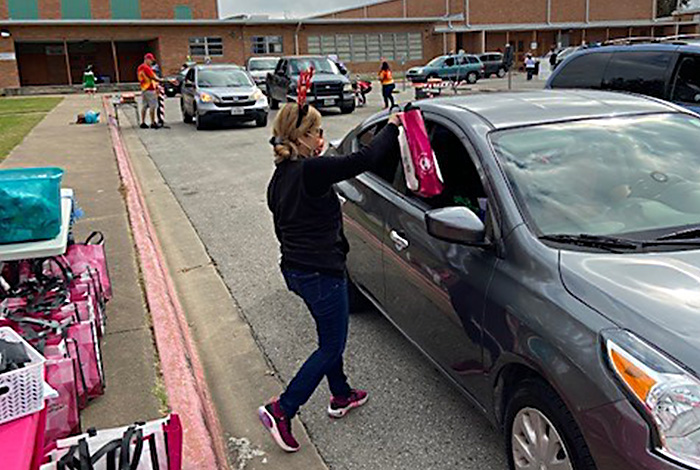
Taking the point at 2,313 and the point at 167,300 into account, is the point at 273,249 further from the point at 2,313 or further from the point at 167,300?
the point at 2,313

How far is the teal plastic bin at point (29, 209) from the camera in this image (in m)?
3.80

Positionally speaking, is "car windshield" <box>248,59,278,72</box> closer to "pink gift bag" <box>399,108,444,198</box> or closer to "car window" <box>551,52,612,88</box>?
"car window" <box>551,52,612,88</box>

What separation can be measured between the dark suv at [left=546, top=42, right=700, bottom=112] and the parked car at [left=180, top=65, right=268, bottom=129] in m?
10.0

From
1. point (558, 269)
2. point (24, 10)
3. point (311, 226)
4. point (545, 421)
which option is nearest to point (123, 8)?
point (24, 10)

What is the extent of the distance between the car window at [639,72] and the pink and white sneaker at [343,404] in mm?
5733

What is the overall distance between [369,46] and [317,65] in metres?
28.3

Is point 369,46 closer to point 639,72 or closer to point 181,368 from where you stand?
point 639,72

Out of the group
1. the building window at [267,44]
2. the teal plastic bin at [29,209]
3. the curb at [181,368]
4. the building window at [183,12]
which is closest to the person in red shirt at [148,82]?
the curb at [181,368]

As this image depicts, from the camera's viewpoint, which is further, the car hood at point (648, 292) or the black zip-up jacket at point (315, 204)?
the black zip-up jacket at point (315, 204)

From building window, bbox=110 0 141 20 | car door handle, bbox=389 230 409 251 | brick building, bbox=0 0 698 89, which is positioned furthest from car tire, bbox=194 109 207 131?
building window, bbox=110 0 141 20

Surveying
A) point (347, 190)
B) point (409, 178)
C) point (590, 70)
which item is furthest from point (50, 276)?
Result: point (590, 70)

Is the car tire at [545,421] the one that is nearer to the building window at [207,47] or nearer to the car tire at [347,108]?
the car tire at [347,108]

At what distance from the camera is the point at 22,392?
2.70 metres

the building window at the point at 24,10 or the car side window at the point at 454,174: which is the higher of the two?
the building window at the point at 24,10
